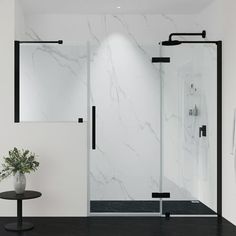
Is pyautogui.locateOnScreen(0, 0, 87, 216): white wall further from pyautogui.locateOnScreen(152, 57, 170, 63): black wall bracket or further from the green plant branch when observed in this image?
pyautogui.locateOnScreen(152, 57, 170, 63): black wall bracket

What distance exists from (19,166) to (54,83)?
3.67ft

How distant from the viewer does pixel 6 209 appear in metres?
5.79

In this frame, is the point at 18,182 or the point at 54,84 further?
the point at 54,84

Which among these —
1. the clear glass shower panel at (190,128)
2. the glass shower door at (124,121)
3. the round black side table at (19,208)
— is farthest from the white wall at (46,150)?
the clear glass shower panel at (190,128)

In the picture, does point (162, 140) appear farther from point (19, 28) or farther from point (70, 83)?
point (19, 28)

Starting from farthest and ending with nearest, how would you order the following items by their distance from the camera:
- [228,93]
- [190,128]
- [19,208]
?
[190,128] → [228,93] → [19,208]

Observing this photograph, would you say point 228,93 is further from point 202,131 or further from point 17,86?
point 17,86

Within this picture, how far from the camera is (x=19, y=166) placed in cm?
522

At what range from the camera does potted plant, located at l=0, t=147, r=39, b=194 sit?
5.21 meters

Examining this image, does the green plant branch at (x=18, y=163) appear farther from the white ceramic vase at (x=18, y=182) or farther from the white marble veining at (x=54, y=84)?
the white marble veining at (x=54, y=84)

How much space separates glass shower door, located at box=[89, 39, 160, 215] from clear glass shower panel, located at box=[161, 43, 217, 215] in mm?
142

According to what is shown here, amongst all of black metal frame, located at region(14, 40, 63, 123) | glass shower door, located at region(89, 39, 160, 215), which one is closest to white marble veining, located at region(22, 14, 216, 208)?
glass shower door, located at region(89, 39, 160, 215)

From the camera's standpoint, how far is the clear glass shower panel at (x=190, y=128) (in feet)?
18.8

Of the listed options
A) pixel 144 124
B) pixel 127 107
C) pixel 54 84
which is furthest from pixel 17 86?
pixel 144 124
